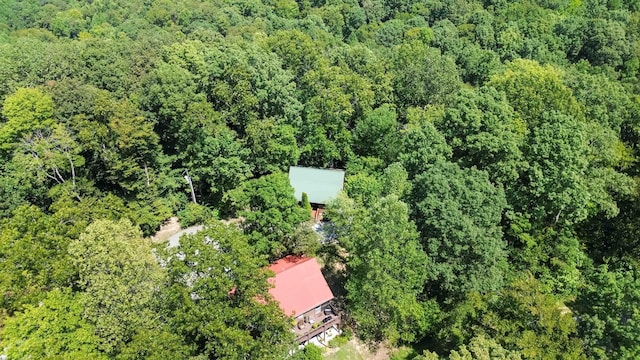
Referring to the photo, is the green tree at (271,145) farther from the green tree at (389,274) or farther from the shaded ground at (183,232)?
the green tree at (389,274)

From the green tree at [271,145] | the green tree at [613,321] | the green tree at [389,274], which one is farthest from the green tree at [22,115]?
the green tree at [613,321]

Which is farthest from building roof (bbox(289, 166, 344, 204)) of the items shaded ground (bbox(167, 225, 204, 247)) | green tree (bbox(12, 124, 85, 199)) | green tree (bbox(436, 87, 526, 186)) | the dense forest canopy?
green tree (bbox(12, 124, 85, 199))

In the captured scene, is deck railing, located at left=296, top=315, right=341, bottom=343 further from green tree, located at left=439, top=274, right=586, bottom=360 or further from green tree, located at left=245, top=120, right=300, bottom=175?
green tree, located at left=245, top=120, right=300, bottom=175

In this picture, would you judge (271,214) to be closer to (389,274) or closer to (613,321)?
(389,274)

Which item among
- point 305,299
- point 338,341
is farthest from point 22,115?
point 338,341

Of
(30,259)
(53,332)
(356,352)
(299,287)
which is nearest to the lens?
(53,332)

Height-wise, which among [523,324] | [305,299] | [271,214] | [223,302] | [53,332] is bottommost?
[305,299]
